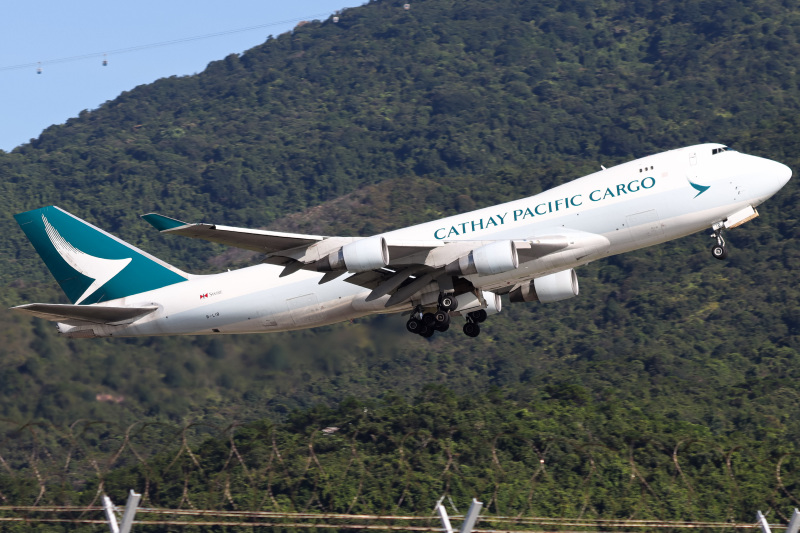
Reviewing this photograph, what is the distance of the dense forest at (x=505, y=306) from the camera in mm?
48094

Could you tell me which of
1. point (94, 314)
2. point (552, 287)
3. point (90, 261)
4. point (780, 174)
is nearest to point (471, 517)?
point (780, 174)

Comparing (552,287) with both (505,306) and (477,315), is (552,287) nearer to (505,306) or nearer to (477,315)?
Answer: (477,315)

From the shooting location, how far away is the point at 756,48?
172625 mm

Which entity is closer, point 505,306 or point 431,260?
point 431,260

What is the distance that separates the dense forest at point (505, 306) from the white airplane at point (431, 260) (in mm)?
5004

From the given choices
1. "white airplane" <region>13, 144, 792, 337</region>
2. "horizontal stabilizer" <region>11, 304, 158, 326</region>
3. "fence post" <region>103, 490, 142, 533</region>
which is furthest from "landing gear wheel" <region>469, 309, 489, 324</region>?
"fence post" <region>103, 490, 142, 533</region>

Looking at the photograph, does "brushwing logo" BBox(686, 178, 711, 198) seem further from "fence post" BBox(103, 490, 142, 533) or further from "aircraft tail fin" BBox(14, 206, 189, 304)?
"fence post" BBox(103, 490, 142, 533)

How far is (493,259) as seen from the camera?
32469 mm

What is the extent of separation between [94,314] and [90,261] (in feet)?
9.82

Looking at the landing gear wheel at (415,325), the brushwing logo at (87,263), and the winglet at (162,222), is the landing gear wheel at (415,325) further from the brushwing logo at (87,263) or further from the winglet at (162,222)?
the brushwing logo at (87,263)

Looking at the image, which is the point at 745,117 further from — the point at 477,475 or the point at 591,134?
the point at 477,475

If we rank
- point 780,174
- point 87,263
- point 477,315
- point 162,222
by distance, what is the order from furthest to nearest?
point 87,263 → point 477,315 → point 780,174 → point 162,222

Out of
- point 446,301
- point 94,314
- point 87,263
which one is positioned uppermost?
point 87,263

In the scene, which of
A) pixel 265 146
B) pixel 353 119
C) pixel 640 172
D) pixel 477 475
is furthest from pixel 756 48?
pixel 640 172
